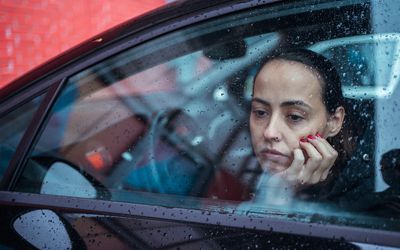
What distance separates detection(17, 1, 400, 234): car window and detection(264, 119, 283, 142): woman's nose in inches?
1.5

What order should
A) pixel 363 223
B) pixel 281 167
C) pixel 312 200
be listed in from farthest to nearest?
pixel 281 167, pixel 312 200, pixel 363 223

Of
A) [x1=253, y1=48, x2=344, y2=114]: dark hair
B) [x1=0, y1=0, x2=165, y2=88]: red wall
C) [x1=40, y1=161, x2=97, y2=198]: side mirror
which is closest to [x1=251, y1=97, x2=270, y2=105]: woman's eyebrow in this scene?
[x1=253, y1=48, x2=344, y2=114]: dark hair

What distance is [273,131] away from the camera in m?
1.34

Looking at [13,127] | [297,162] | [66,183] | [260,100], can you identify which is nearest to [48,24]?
[13,127]

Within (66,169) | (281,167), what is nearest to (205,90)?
(281,167)

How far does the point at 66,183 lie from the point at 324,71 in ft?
2.87

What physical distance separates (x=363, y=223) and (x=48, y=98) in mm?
1031

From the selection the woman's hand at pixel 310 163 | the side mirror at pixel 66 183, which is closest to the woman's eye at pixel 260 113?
the woman's hand at pixel 310 163

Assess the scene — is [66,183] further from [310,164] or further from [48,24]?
[48,24]

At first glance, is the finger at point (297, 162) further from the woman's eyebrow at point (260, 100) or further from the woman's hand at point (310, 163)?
the woman's eyebrow at point (260, 100)

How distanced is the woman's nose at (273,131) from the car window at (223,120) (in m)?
0.04

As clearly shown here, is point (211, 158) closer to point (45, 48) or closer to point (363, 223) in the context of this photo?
point (363, 223)

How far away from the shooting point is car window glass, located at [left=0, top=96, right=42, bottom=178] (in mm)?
1638

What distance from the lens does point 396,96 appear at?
1196 mm
